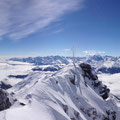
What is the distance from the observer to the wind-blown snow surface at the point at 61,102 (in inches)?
1601

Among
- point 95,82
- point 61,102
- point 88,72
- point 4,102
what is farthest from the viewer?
point 88,72

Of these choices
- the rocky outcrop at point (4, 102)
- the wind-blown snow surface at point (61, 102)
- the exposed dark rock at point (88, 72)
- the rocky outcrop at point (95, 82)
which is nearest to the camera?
the wind-blown snow surface at point (61, 102)

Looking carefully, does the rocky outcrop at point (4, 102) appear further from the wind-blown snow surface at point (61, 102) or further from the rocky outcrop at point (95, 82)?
the rocky outcrop at point (95, 82)

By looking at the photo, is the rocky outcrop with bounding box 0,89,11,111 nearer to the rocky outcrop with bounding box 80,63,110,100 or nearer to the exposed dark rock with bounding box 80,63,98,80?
the rocky outcrop with bounding box 80,63,110,100

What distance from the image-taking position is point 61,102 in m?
56.4

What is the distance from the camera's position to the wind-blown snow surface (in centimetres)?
4067

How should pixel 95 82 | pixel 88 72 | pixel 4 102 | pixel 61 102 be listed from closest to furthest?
pixel 4 102
pixel 61 102
pixel 95 82
pixel 88 72

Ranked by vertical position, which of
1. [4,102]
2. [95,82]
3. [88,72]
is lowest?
[95,82]

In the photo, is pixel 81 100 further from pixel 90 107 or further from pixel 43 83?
pixel 43 83

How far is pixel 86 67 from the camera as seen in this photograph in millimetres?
96312

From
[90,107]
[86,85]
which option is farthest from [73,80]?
[90,107]

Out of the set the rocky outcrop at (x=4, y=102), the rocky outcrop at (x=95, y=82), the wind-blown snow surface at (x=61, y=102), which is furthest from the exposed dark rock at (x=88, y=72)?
the rocky outcrop at (x=4, y=102)

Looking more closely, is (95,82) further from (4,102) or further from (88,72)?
(4,102)

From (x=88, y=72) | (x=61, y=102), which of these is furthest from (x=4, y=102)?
(x=88, y=72)
